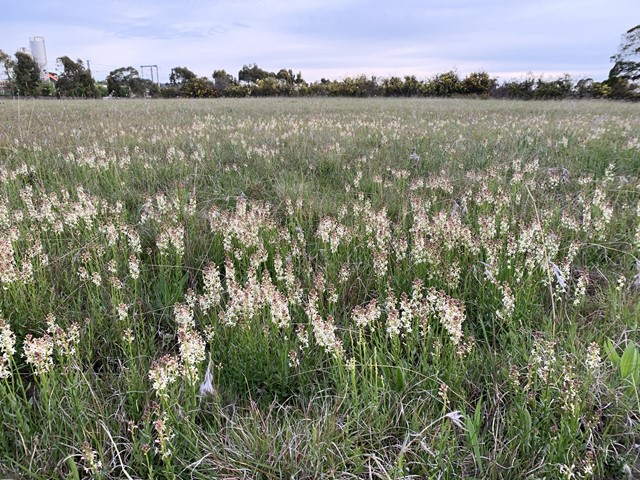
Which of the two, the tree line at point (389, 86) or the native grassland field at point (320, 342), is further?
the tree line at point (389, 86)

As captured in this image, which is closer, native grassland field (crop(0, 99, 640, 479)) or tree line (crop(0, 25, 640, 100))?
native grassland field (crop(0, 99, 640, 479))

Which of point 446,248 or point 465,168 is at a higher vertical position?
point 465,168

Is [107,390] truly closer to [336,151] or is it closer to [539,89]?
[336,151]

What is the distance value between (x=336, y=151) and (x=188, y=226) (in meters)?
3.86

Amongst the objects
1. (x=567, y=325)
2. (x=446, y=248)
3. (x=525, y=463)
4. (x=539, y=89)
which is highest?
(x=539, y=89)

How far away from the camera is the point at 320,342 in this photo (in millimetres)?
2340

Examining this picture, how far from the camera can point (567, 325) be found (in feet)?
9.51

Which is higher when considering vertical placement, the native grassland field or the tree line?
the tree line

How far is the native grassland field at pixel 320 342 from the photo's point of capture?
195 cm

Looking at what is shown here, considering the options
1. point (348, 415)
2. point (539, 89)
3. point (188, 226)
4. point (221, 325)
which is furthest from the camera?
A: point (539, 89)

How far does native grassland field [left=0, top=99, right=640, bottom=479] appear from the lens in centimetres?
195

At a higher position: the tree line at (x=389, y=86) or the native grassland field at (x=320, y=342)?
the tree line at (x=389, y=86)

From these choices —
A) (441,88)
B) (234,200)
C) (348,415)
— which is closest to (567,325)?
(348,415)

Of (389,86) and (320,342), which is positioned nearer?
(320,342)
